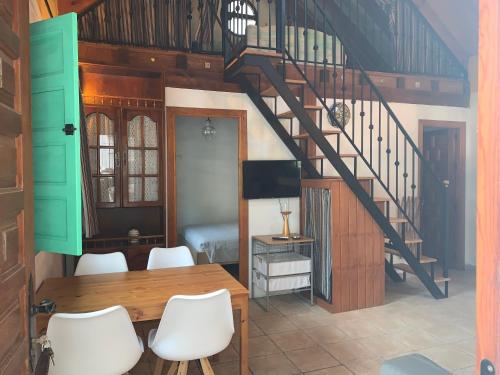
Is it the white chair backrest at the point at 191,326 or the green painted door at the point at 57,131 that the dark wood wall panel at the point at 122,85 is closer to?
the green painted door at the point at 57,131

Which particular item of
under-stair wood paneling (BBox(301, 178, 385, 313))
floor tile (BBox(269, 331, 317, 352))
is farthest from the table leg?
under-stair wood paneling (BBox(301, 178, 385, 313))

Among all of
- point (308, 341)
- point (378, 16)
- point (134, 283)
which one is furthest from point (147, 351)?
point (378, 16)

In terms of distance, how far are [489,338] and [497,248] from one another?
7.2 inches

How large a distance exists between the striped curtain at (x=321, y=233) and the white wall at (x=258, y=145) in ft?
1.09

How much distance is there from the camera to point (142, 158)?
4.08 m

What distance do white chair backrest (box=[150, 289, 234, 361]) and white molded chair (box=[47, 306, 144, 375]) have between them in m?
0.21

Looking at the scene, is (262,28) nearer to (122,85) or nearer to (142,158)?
(122,85)

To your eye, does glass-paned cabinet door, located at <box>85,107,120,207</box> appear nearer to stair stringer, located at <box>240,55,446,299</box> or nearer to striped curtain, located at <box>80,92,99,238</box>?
striped curtain, located at <box>80,92,99,238</box>

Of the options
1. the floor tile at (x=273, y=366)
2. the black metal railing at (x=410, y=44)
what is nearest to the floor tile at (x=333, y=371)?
the floor tile at (x=273, y=366)

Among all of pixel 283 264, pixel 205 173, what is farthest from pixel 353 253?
pixel 205 173

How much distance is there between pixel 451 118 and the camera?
5.86m

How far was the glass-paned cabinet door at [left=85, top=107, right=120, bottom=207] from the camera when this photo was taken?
3877 mm

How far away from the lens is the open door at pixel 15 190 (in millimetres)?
1036

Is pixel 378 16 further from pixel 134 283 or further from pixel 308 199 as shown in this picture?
pixel 134 283
